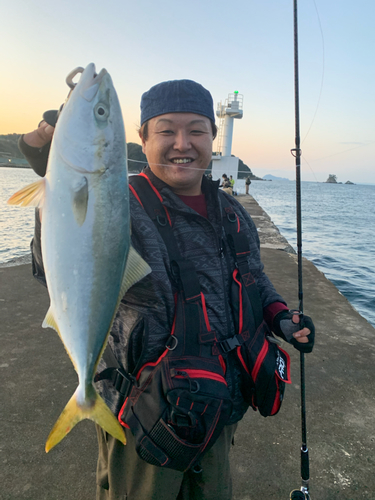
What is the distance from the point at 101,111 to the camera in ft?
4.78

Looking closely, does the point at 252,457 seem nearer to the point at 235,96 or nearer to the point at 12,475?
the point at 12,475

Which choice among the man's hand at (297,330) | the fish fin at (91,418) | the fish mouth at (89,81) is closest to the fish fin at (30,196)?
the fish mouth at (89,81)

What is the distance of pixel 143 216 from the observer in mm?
1753

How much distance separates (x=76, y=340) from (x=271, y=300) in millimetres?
1392

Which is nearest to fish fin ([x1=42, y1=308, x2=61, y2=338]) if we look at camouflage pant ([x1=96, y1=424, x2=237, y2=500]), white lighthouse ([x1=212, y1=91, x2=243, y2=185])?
camouflage pant ([x1=96, y1=424, x2=237, y2=500])

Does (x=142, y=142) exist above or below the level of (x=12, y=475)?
above

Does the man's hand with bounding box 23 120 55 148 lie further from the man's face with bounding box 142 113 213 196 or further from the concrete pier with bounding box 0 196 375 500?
the concrete pier with bounding box 0 196 375 500

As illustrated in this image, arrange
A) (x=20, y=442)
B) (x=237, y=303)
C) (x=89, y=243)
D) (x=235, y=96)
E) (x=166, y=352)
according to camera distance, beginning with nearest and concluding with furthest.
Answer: (x=89, y=243) < (x=166, y=352) < (x=237, y=303) < (x=20, y=442) < (x=235, y=96)

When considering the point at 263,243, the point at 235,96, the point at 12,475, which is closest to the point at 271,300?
the point at 12,475

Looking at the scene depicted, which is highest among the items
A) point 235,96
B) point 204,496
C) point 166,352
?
point 235,96

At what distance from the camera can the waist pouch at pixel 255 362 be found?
72.2 inches

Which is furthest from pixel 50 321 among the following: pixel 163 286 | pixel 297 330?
pixel 297 330

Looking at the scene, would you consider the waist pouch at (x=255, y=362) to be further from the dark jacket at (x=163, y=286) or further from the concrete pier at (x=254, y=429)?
the concrete pier at (x=254, y=429)

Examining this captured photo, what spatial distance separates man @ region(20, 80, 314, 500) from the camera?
1.64 m
